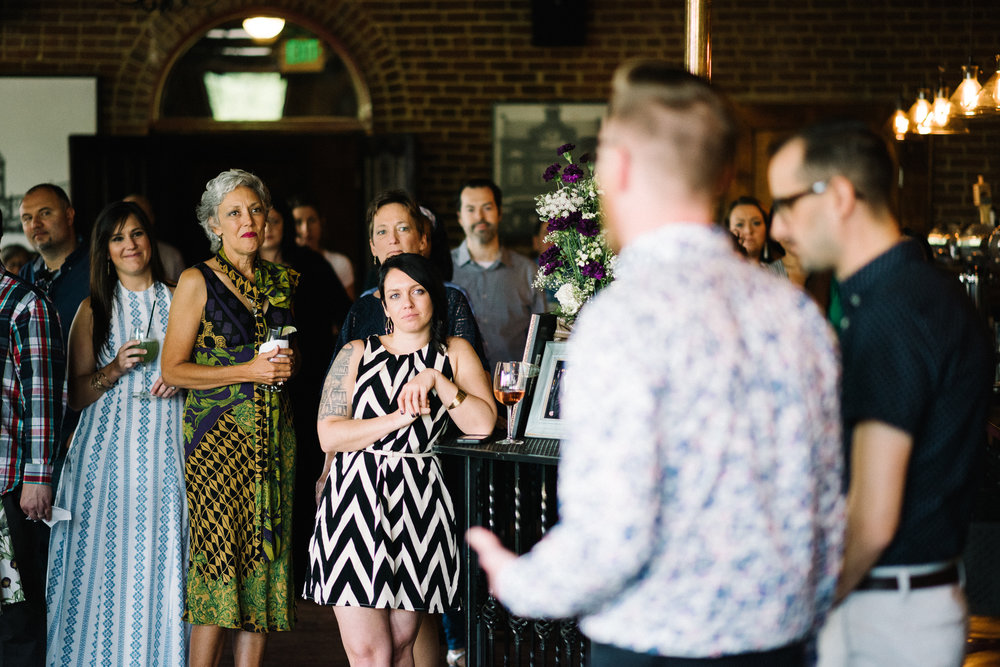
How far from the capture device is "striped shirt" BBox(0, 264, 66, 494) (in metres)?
2.71

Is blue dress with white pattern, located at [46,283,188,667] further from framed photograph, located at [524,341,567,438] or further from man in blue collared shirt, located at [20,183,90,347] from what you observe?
framed photograph, located at [524,341,567,438]

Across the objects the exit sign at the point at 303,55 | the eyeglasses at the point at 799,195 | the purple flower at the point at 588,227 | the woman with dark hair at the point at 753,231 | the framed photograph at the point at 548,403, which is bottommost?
the framed photograph at the point at 548,403

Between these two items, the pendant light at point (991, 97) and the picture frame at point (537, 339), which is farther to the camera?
the pendant light at point (991, 97)

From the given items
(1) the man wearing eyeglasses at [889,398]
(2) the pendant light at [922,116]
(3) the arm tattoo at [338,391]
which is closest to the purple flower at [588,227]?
(3) the arm tattoo at [338,391]

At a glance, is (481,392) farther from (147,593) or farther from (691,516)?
(691,516)

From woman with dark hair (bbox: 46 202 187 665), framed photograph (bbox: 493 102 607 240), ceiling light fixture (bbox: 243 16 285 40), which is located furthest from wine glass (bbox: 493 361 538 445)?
ceiling light fixture (bbox: 243 16 285 40)

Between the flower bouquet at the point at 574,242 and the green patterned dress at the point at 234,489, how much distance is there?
3.02ft

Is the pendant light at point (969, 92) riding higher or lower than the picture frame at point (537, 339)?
higher

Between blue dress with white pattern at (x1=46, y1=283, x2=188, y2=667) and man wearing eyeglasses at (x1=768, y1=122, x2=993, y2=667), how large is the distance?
84.5 inches

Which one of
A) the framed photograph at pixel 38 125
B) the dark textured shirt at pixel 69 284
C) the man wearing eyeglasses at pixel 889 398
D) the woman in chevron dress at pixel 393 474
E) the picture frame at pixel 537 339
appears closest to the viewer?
the man wearing eyeglasses at pixel 889 398

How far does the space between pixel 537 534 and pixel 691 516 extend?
1899 mm

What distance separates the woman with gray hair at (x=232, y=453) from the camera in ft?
9.76

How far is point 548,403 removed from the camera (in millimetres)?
2797

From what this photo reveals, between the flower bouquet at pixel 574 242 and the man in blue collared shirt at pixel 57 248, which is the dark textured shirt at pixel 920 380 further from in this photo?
the man in blue collared shirt at pixel 57 248
